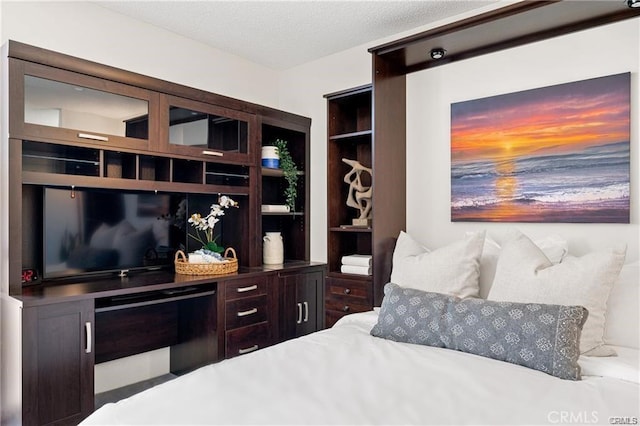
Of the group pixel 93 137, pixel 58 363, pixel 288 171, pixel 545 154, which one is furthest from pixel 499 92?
pixel 58 363

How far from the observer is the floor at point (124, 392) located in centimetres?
278

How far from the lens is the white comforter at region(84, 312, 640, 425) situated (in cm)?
121

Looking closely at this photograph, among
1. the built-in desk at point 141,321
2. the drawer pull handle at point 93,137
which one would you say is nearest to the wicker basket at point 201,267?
the built-in desk at point 141,321

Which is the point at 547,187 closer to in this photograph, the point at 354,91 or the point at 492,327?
the point at 492,327

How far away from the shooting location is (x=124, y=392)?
291cm

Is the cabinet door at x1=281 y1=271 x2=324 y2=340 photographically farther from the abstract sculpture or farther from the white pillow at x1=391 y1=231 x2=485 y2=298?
the white pillow at x1=391 y1=231 x2=485 y2=298

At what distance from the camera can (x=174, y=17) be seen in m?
3.01

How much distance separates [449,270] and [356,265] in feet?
3.21

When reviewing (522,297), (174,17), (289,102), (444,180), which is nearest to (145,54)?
(174,17)

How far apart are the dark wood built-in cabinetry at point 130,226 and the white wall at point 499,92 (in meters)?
1.11

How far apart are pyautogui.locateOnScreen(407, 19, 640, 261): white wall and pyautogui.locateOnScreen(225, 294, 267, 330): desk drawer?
1.28 metres

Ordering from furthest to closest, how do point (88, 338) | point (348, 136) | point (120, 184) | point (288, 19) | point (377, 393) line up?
point (348, 136), point (288, 19), point (120, 184), point (88, 338), point (377, 393)

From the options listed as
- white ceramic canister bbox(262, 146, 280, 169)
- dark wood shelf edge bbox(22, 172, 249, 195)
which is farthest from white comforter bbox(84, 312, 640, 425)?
white ceramic canister bbox(262, 146, 280, 169)

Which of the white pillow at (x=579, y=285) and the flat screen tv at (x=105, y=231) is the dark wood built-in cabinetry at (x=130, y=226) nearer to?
the flat screen tv at (x=105, y=231)
